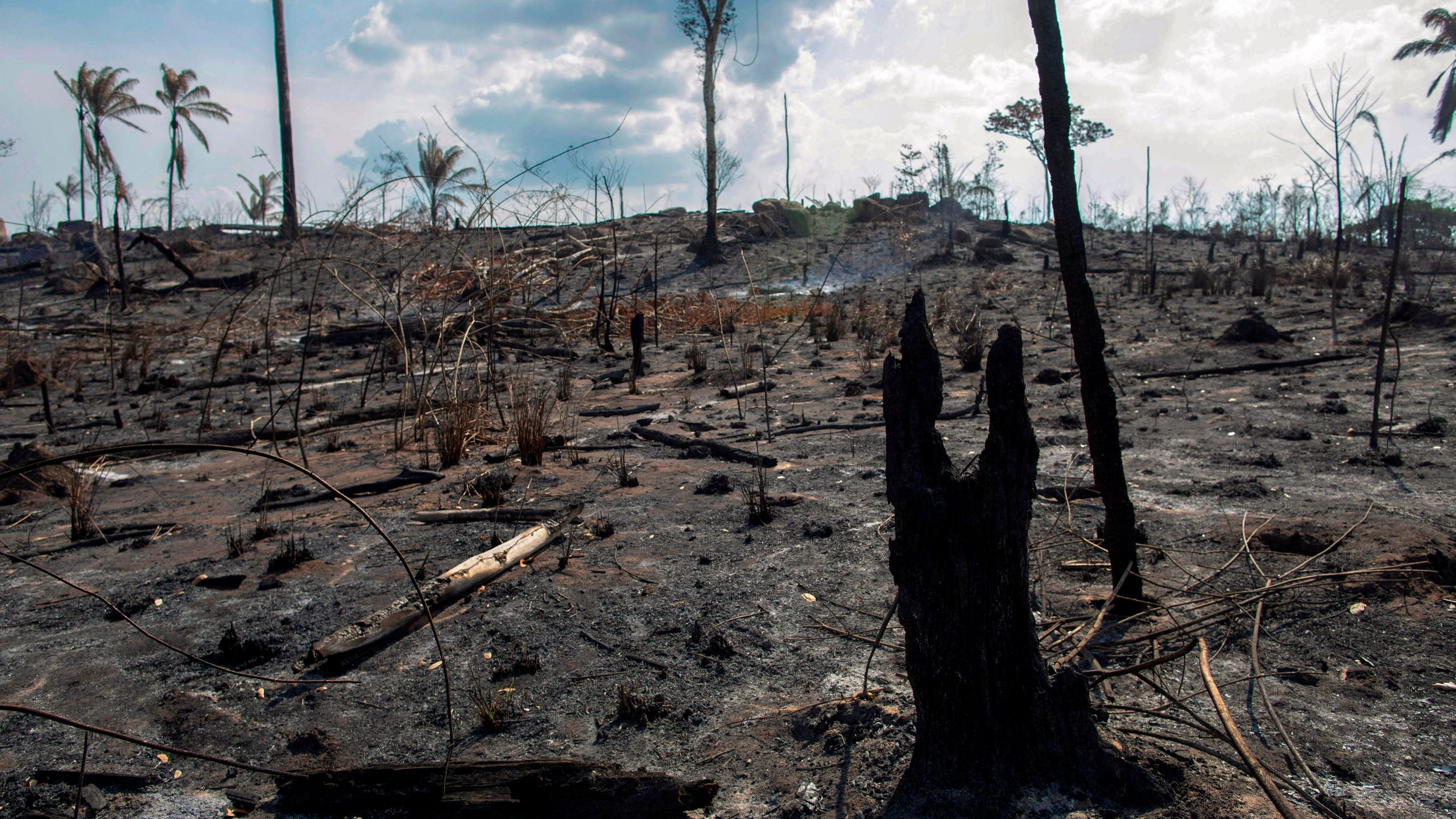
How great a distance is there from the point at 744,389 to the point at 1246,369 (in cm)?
517

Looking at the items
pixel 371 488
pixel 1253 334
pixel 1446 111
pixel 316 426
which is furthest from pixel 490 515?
pixel 1446 111

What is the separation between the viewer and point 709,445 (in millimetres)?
6301

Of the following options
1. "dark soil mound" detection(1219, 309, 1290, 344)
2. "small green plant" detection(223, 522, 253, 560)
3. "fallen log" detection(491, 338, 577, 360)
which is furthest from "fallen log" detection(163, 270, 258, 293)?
"dark soil mound" detection(1219, 309, 1290, 344)

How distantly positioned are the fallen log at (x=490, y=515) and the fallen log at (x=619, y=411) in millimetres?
2853

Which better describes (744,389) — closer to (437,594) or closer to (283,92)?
(437,594)

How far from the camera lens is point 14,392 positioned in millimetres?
9727

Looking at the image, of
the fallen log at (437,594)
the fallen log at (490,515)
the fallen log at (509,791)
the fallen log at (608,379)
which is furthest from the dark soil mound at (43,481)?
the fallen log at (608,379)

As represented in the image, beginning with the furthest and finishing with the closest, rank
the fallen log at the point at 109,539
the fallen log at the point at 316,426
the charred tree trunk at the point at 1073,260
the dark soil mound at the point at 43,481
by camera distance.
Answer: the fallen log at the point at 316,426 < the dark soil mound at the point at 43,481 < the fallen log at the point at 109,539 < the charred tree trunk at the point at 1073,260

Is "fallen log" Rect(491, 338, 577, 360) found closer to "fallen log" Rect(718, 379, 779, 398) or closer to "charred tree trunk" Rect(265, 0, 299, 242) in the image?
"fallen log" Rect(718, 379, 779, 398)

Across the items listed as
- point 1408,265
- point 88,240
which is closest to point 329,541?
point 1408,265

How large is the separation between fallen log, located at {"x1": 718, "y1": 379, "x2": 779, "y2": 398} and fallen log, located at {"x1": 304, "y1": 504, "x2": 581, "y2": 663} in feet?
12.7

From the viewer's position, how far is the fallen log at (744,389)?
26.8 feet

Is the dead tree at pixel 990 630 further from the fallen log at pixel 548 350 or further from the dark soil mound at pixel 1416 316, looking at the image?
the dark soil mound at pixel 1416 316

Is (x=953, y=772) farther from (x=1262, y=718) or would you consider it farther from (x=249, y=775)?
(x=249, y=775)
